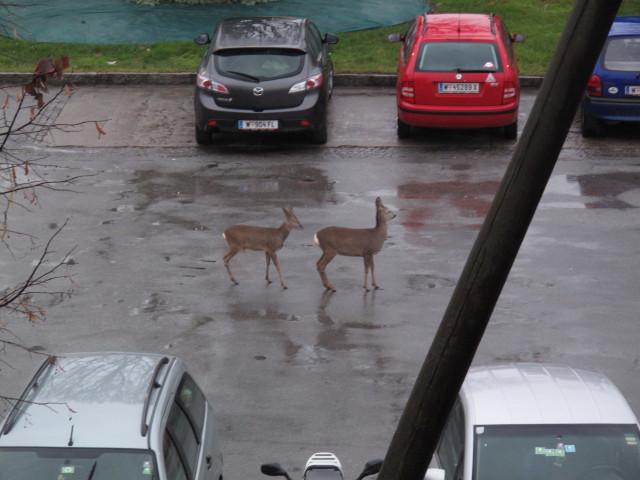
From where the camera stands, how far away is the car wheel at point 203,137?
17.9m

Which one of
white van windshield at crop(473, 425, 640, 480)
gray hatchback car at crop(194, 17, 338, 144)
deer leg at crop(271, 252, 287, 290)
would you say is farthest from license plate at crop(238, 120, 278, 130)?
white van windshield at crop(473, 425, 640, 480)

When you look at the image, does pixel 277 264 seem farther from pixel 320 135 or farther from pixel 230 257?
pixel 320 135

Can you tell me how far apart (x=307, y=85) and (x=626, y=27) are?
5291mm

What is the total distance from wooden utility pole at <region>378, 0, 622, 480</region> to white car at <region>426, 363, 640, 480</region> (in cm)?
187

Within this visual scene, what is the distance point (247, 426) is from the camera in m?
9.85

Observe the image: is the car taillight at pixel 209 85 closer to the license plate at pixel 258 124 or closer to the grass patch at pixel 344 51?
the license plate at pixel 258 124

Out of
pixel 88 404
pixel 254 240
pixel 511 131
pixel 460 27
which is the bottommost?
pixel 511 131

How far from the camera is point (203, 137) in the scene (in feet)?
59.1

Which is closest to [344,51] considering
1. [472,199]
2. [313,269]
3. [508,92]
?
[508,92]

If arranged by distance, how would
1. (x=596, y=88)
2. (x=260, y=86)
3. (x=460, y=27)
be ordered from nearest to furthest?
1. (x=260, y=86)
2. (x=596, y=88)
3. (x=460, y=27)

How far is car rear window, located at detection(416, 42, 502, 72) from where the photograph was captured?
17.5 meters

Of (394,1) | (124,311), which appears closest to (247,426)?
(124,311)

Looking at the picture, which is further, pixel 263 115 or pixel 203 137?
pixel 203 137

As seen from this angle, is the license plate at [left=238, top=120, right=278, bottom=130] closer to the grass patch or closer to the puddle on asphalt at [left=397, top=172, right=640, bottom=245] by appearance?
the puddle on asphalt at [left=397, top=172, right=640, bottom=245]
